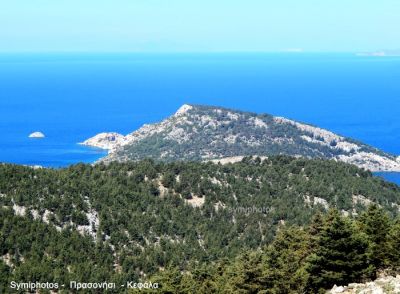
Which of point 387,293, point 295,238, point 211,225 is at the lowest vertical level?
point 211,225

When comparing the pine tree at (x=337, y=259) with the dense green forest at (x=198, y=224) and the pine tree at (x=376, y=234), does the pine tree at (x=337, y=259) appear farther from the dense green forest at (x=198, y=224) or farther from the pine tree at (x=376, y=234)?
the pine tree at (x=376, y=234)

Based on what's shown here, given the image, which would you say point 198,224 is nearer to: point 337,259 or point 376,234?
point 376,234

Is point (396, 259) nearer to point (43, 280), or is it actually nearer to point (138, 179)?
point (43, 280)

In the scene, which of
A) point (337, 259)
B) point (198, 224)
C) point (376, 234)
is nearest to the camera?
point (337, 259)

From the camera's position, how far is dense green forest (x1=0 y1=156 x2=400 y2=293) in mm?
33688

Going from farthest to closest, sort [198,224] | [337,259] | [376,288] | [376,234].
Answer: [198,224], [376,234], [337,259], [376,288]

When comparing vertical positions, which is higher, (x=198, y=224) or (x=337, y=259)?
(x=337, y=259)

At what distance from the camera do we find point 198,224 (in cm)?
7569

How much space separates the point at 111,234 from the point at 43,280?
52.8 feet

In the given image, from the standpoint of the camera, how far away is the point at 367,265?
3231 cm

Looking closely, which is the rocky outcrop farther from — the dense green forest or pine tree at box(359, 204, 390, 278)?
pine tree at box(359, 204, 390, 278)

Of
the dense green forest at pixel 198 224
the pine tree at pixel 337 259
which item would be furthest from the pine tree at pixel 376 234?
the pine tree at pixel 337 259

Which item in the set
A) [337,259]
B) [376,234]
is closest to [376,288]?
[337,259]

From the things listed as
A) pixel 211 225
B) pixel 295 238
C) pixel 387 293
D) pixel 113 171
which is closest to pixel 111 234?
pixel 211 225
